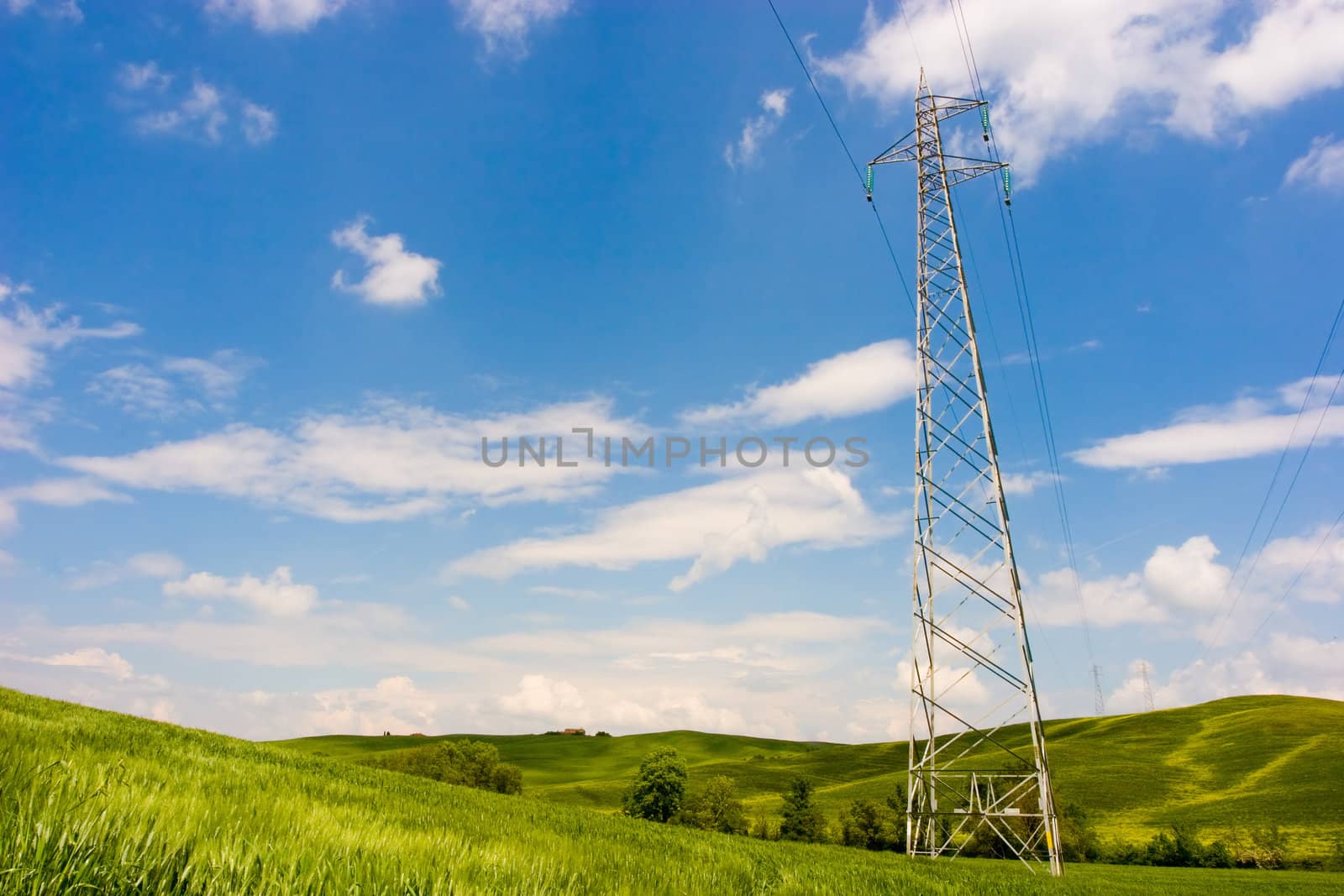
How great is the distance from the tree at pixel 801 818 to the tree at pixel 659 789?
12.5 metres

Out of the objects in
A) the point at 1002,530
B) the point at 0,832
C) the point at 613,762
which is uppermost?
the point at 1002,530

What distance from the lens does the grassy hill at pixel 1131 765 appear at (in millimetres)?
83062

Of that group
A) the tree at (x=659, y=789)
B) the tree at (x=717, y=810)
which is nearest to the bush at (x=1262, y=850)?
the tree at (x=717, y=810)

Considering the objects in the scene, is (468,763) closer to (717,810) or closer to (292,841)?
(717,810)

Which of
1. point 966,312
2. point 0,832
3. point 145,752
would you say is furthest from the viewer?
point 966,312

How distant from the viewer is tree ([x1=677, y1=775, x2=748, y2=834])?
79375mm

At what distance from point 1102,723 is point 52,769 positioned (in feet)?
582

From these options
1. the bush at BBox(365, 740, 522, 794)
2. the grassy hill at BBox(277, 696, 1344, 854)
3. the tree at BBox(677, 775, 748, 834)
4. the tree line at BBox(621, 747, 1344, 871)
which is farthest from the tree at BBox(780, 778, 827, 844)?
the bush at BBox(365, 740, 522, 794)

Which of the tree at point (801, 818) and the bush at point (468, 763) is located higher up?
the bush at point (468, 763)

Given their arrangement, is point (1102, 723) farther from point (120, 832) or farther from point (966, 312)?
point (120, 832)

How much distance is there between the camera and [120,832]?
2.82 meters

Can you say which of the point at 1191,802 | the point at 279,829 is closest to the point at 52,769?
the point at 279,829

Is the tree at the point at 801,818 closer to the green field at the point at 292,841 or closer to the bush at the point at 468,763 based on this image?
the bush at the point at 468,763

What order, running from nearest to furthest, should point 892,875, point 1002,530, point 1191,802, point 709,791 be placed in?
point 892,875
point 1002,530
point 709,791
point 1191,802
